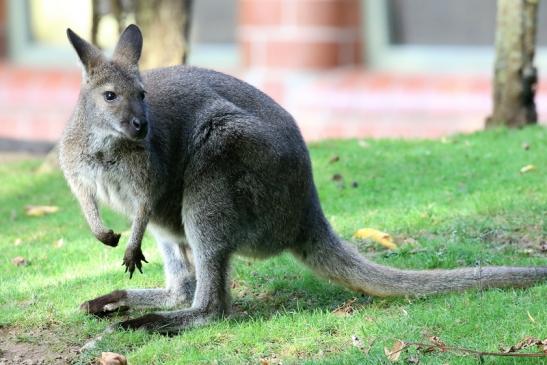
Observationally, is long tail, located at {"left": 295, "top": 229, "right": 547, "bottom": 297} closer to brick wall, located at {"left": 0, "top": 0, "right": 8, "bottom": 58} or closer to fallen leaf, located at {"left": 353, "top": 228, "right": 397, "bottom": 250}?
fallen leaf, located at {"left": 353, "top": 228, "right": 397, "bottom": 250}

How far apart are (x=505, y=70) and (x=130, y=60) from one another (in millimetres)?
4342

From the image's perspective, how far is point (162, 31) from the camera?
8.68 meters

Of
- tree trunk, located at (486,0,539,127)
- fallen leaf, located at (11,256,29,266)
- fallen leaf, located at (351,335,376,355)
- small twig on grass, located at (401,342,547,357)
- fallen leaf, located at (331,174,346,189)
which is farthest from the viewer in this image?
tree trunk, located at (486,0,539,127)

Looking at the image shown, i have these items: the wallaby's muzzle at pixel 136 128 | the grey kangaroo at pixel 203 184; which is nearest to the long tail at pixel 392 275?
the grey kangaroo at pixel 203 184

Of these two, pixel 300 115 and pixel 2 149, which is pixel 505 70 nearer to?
pixel 300 115

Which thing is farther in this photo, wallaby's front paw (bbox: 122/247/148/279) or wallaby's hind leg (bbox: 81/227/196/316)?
wallaby's hind leg (bbox: 81/227/196/316)

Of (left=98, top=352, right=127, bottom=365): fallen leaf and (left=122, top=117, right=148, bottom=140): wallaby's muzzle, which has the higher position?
(left=122, top=117, right=148, bottom=140): wallaby's muzzle

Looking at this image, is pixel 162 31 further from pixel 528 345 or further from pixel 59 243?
pixel 528 345

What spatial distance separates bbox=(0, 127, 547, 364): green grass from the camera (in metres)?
4.65

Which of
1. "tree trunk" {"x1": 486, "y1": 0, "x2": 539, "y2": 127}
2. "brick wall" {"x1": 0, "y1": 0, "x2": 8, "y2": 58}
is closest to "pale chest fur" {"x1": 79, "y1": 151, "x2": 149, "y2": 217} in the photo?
"tree trunk" {"x1": 486, "y1": 0, "x2": 539, "y2": 127}

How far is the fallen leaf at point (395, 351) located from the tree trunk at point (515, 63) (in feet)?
15.4

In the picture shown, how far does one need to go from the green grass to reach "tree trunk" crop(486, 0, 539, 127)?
291 millimetres

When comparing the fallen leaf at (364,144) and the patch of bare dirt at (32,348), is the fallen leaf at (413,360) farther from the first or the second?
the fallen leaf at (364,144)

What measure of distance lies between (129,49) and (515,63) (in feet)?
14.1
